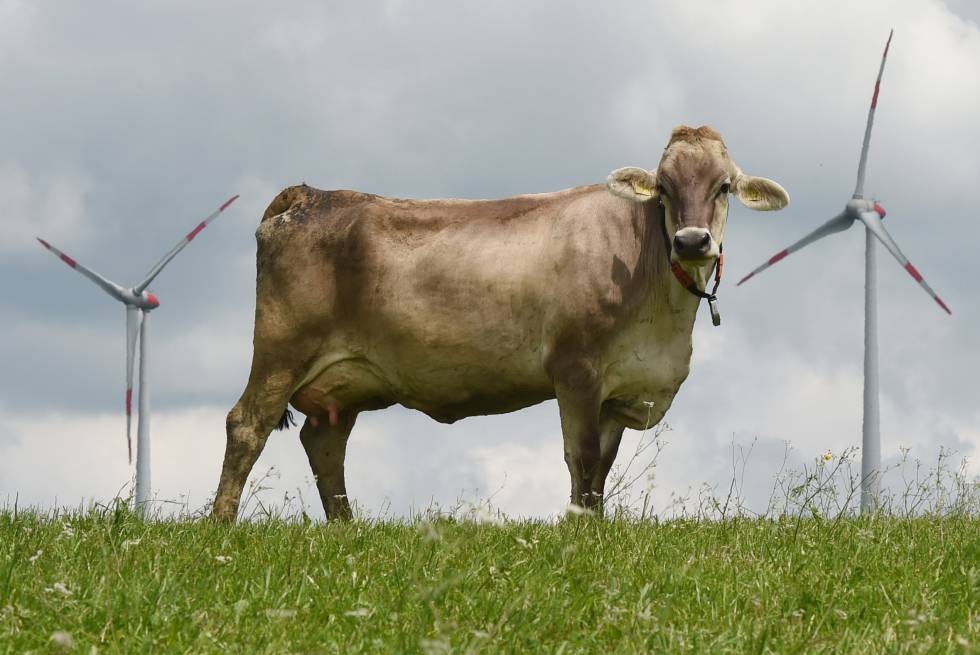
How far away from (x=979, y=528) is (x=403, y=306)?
5.01m

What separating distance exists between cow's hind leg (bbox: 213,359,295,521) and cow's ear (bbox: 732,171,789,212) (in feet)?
14.0

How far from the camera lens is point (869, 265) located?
2377 cm

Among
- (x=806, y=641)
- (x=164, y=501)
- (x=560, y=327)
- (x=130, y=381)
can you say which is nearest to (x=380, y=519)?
(x=164, y=501)

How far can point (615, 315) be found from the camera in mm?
10406

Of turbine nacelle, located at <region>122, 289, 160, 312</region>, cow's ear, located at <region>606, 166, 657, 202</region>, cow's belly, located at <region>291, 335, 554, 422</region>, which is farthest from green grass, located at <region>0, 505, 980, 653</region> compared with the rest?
turbine nacelle, located at <region>122, 289, 160, 312</region>

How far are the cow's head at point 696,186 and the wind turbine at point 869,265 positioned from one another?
12281 mm

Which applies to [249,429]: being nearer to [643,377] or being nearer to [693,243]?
[643,377]

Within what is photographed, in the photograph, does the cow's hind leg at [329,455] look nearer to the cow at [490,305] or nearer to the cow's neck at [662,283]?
the cow at [490,305]

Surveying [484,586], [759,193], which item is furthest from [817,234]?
[484,586]

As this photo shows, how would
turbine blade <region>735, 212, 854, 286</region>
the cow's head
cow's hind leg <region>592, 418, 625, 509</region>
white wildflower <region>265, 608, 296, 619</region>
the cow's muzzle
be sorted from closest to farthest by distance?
1. white wildflower <region>265, 608, 296, 619</region>
2. the cow's muzzle
3. the cow's head
4. cow's hind leg <region>592, 418, 625, 509</region>
5. turbine blade <region>735, 212, 854, 286</region>

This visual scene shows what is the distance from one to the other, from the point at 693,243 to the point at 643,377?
141 cm

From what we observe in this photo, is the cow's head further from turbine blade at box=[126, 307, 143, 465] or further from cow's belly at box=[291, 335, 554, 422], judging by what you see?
turbine blade at box=[126, 307, 143, 465]

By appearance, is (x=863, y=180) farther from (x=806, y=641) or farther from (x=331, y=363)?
(x=806, y=641)

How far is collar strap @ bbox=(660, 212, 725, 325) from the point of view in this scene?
10383 mm
